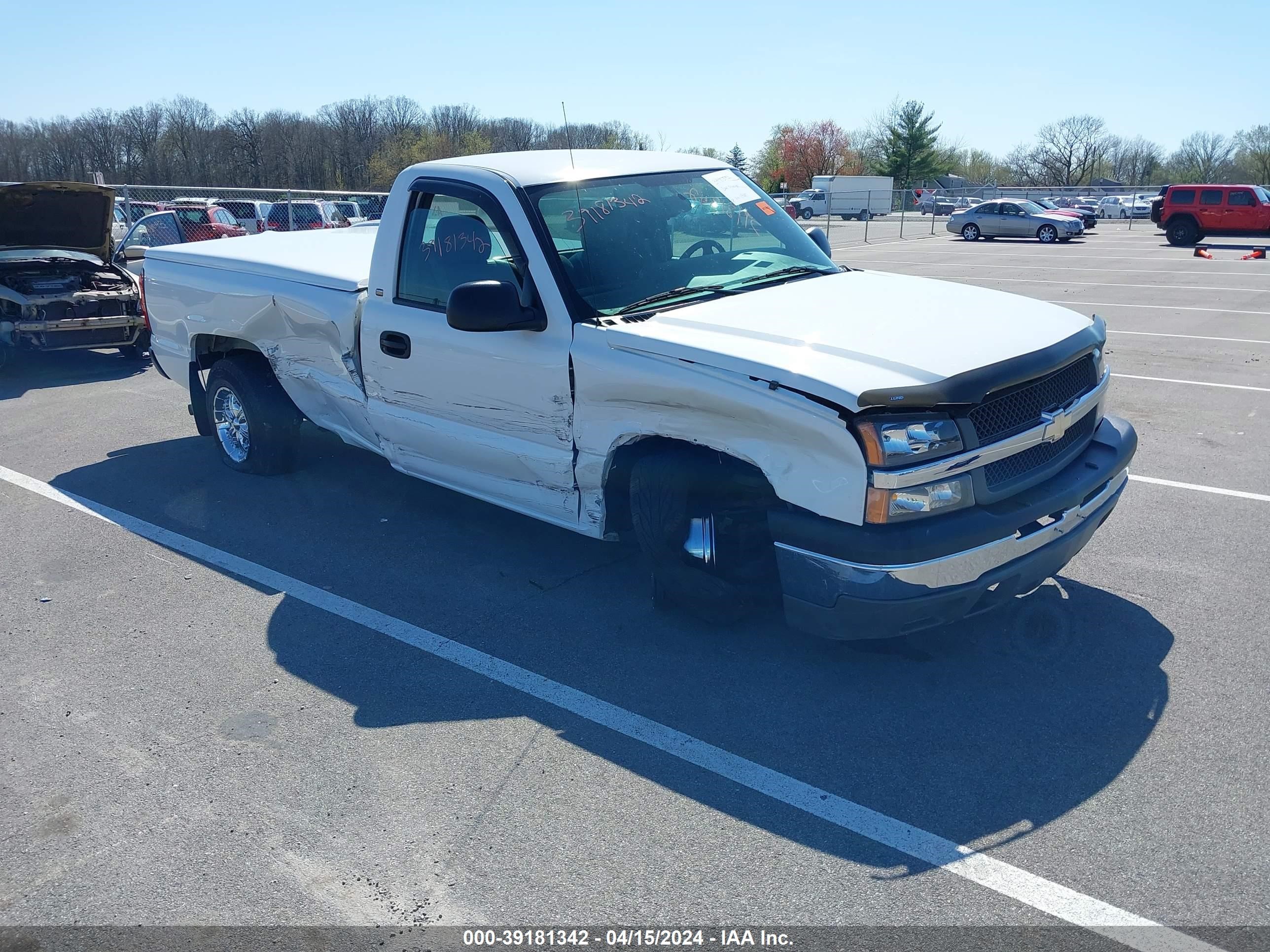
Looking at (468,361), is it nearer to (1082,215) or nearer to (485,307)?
(485,307)

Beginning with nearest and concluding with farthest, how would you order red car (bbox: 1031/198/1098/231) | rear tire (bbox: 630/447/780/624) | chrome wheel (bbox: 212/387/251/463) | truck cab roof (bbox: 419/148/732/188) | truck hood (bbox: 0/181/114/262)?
1. rear tire (bbox: 630/447/780/624)
2. truck cab roof (bbox: 419/148/732/188)
3. chrome wheel (bbox: 212/387/251/463)
4. truck hood (bbox: 0/181/114/262)
5. red car (bbox: 1031/198/1098/231)

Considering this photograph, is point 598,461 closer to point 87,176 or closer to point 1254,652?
point 1254,652

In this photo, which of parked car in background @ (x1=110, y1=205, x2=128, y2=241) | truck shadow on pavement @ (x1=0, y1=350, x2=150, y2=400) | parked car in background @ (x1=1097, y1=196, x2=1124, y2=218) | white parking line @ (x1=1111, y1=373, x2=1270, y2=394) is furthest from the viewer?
parked car in background @ (x1=1097, y1=196, x2=1124, y2=218)

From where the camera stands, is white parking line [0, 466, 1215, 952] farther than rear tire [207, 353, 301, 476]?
No

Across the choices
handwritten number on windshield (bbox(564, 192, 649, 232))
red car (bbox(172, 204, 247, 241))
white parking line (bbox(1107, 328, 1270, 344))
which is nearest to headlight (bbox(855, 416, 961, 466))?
handwritten number on windshield (bbox(564, 192, 649, 232))

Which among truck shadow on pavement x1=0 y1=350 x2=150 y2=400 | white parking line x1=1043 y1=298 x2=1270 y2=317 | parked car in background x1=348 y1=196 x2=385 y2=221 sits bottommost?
truck shadow on pavement x1=0 y1=350 x2=150 y2=400

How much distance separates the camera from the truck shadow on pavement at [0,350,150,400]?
1063cm

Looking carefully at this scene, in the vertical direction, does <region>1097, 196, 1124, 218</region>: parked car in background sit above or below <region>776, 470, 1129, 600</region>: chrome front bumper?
above

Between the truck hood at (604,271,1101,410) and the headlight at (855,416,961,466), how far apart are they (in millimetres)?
79

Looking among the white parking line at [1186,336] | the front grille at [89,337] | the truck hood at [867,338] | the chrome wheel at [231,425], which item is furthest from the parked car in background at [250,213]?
the truck hood at [867,338]

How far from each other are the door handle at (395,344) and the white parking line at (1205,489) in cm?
463

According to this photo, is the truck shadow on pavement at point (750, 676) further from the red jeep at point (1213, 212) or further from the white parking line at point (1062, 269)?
the red jeep at point (1213, 212)

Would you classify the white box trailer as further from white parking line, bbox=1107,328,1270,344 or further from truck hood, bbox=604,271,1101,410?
truck hood, bbox=604,271,1101,410

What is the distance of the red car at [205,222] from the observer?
60.4ft
